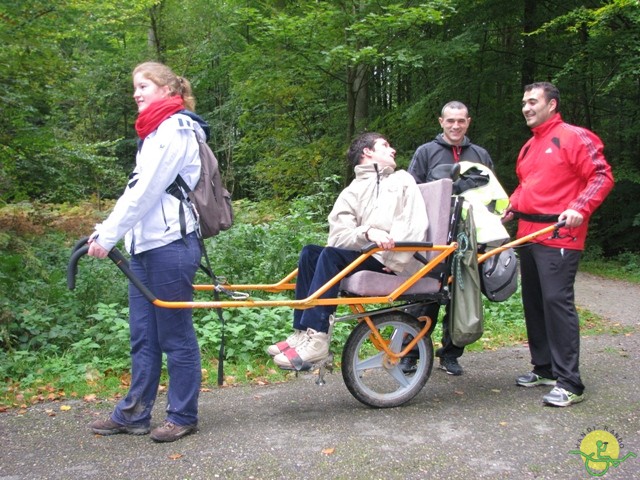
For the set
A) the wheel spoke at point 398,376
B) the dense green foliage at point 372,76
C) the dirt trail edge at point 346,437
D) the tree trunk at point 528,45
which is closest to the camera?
the dirt trail edge at point 346,437

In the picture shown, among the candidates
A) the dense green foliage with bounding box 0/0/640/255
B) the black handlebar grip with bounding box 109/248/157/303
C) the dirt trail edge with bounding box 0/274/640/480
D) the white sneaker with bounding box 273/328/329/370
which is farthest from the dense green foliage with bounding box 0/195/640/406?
the dense green foliage with bounding box 0/0/640/255

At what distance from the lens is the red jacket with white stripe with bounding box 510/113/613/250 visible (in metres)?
3.89

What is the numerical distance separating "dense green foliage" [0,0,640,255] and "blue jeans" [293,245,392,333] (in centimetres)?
574

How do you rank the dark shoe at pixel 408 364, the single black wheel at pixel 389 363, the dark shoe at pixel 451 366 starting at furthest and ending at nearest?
the dark shoe at pixel 451 366
the dark shoe at pixel 408 364
the single black wheel at pixel 389 363

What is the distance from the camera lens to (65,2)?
744 cm

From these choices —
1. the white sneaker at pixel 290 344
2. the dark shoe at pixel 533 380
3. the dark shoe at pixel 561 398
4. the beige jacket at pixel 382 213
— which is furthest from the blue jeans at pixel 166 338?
the dark shoe at pixel 533 380

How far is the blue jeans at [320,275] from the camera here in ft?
12.1

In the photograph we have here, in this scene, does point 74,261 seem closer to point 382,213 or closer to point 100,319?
point 382,213

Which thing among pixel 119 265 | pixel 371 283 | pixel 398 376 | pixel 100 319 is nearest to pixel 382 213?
pixel 371 283

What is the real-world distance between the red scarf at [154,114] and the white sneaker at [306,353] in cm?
150

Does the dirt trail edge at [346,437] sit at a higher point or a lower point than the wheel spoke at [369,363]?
lower

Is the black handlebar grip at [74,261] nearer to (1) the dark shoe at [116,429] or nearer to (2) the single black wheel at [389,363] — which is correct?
(1) the dark shoe at [116,429]

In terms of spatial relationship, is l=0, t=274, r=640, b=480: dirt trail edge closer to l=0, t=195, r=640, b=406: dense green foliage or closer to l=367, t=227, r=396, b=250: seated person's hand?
l=0, t=195, r=640, b=406: dense green foliage

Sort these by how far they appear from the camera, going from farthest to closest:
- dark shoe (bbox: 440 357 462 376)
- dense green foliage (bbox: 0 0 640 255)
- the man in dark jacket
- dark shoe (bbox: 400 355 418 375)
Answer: dense green foliage (bbox: 0 0 640 255) < dark shoe (bbox: 440 357 462 376) < the man in dark jacket < dark shoe (bbox: 400 355 418 375)
